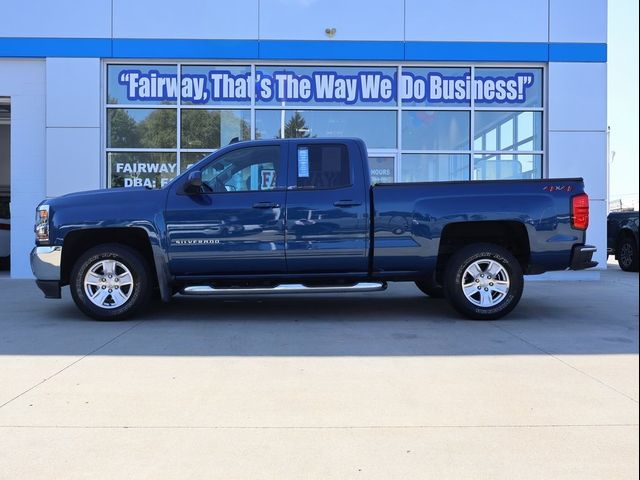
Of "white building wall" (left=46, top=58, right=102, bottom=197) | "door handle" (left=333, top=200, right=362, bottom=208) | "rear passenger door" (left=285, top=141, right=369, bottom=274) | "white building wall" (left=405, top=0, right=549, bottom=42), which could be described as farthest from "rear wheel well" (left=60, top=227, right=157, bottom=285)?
"white building wall" (left=405, top=0, right=549, bottom=42)

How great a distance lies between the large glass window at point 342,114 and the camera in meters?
12.5

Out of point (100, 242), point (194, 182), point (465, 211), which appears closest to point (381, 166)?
point (465, 211)

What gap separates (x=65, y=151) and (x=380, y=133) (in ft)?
21.3

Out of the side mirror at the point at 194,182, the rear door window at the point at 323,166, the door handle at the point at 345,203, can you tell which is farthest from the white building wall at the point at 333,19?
the door handle at the point at 345,203

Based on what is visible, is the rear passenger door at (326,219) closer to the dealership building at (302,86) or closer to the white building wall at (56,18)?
the dealership building at (302,86)

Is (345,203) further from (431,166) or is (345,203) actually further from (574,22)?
(574,22)

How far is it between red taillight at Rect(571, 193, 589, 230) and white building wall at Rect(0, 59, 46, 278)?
10137 mm

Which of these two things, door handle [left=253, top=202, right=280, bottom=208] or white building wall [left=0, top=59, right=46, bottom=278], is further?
white building wall [left=0, top=59, right=46, bottom=278]

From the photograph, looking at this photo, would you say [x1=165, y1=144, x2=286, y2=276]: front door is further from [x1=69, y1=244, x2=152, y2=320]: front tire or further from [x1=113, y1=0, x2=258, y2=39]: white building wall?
[x1=113, y1=0, x2=258, y2=39]: white building wall

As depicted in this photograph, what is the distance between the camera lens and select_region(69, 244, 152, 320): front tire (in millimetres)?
7000

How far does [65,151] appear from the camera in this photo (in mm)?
12164

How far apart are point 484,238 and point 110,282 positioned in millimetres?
4556
